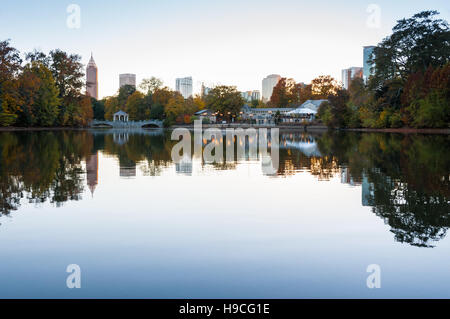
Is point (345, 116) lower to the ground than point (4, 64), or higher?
lower

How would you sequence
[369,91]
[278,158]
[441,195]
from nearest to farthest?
[441,195] < [278,158] < [369,91]

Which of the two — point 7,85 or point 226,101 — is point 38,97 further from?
point 226,101

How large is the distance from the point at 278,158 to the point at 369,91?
47.7 m

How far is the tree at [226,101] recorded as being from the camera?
105631mm

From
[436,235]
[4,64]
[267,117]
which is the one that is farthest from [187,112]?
[436,235]

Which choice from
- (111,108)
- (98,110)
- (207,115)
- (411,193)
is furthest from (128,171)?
(111,108)

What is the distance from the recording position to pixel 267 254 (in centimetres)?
641

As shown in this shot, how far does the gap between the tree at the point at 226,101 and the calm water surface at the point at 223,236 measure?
92209mm

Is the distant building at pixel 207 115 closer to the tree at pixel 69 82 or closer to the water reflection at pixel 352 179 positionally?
the tree at pixel 69 82

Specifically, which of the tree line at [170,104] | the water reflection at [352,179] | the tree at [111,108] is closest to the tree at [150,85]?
the tree line at [170,104]

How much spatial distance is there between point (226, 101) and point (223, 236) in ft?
324

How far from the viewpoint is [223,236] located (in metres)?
7.38

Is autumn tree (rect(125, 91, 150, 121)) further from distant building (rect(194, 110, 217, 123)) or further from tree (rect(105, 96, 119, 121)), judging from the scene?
tree (rect(105, 96, 119, 121))
